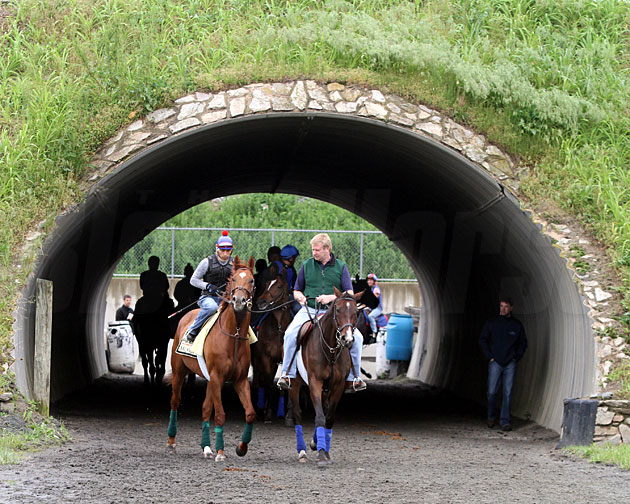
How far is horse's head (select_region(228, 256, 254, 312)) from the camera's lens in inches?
389

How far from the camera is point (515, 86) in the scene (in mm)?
14422

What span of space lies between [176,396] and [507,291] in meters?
7.43

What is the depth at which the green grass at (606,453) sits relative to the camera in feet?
33.8

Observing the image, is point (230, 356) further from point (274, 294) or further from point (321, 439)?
point (274, 294)

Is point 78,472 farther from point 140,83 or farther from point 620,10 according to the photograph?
point 620,10

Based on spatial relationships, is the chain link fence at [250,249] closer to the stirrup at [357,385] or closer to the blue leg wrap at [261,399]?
the blue leg wrap at [261,399]

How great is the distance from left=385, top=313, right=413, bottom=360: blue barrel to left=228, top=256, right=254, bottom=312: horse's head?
51.6 ft

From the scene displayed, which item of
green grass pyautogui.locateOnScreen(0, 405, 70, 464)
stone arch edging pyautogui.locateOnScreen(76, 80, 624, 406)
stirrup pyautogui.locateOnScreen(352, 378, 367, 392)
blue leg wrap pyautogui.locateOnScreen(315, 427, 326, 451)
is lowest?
green grass pyautogui.locateOnScreen(0, 405, 70, 464)

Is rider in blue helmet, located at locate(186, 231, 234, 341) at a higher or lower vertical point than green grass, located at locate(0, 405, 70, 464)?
higher

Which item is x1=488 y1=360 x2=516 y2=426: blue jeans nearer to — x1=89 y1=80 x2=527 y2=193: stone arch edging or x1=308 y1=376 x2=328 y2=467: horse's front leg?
x1=89 y1=80 x2=527 y2=193: stone arch edging

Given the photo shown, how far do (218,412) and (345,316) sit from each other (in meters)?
1.78

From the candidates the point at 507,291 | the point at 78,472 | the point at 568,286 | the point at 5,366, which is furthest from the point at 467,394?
the point at 78,472

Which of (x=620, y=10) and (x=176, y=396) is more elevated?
(x=620, y=10)

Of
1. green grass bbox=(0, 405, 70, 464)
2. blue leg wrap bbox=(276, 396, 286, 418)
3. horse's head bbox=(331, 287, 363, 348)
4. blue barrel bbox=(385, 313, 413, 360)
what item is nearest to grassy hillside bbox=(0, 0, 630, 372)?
green grass bbox=(0, 405, 70, 464)
